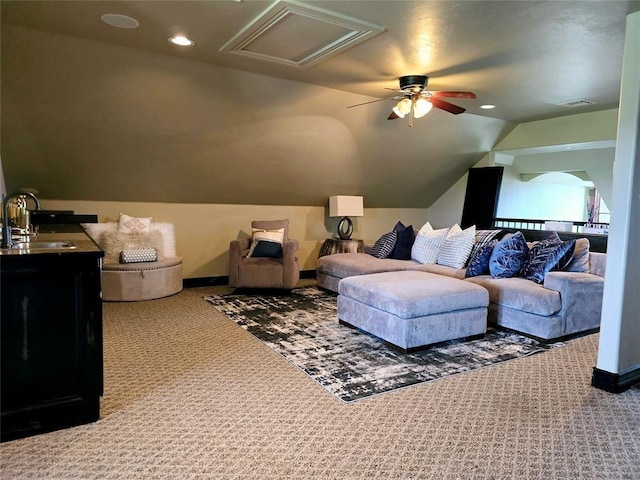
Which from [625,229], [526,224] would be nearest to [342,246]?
[526,224]

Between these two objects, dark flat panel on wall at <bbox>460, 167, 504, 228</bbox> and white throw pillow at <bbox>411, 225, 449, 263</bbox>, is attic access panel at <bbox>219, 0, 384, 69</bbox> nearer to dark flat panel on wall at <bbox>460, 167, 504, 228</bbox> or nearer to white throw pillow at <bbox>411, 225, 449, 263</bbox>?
white throw pillow at <bbox>411, 225, 449, 263</bbox>

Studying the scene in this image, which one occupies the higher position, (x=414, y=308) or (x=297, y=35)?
(x=297, y=35)

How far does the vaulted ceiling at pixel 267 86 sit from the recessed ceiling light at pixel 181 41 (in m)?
0.08

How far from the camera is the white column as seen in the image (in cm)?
273

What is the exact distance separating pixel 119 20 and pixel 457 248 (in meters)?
3.82

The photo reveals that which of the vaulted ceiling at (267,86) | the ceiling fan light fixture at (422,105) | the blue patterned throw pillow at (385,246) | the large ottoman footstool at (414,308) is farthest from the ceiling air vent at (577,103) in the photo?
the large ottoman footstool at (414,308)

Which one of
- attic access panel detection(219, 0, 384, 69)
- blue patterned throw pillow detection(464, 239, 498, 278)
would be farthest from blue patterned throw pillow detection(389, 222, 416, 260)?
attic access panel detection(219, 0, 384, 69)

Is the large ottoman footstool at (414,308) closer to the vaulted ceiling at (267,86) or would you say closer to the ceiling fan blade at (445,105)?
the ceiling fan blade at (445,105)

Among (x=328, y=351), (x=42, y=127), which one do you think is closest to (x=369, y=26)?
(x=328, y=351)

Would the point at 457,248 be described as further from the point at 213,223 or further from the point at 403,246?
the point at 213,223

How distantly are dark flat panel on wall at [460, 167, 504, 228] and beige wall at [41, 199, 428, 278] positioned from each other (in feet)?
5.96

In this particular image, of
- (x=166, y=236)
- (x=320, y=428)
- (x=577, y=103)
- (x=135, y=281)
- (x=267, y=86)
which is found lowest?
(x=320, y=428)

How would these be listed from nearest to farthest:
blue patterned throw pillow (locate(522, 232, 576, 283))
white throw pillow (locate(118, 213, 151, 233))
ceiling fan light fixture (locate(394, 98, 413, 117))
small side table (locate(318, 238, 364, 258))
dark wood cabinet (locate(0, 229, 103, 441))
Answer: dark wood cabinet (locate(0, 229, 103, 441)), blue patterned throw pillow (locate(522, 232, 576, 283)), ceiling fan light fixture (locate(394, 98, 413, 117)), white throw pillow (locate(118, 213, 151, 233)), small side table (locate(318, 238, 364, 258))

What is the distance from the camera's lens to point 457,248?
485cm
